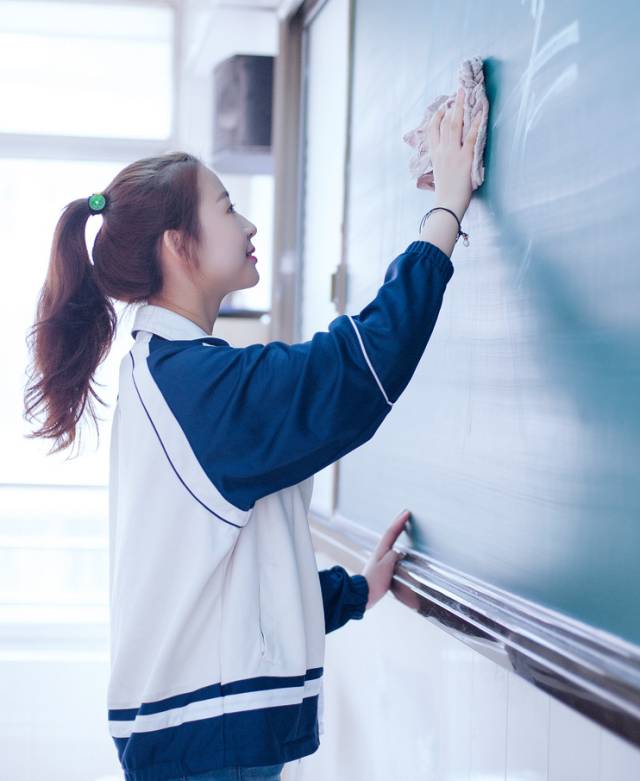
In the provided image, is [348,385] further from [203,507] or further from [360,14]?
[360,14]

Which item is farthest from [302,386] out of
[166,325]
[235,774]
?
[235,774]

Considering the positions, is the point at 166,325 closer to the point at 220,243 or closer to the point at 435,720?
the point at 220,243

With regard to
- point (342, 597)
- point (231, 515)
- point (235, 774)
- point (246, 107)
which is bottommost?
point (235, 774)

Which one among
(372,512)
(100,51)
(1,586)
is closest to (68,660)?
(1,586)

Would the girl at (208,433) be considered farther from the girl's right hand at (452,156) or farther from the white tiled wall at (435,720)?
the white tiled wall at (435,720)

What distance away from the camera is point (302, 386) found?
1075 millimetres

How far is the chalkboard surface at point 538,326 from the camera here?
2.80 ft

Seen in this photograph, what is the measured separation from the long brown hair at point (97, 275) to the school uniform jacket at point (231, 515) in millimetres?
90

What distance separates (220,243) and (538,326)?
48 centimetres

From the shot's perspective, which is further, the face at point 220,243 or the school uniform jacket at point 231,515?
the face at point 220,243

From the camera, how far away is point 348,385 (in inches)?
41.6

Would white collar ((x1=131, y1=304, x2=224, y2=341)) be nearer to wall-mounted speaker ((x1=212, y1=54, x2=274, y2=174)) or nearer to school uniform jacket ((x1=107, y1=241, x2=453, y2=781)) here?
school uniform jacket ((x1=107, y1=241, x2=453, y2=781))

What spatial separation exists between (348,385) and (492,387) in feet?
0.66

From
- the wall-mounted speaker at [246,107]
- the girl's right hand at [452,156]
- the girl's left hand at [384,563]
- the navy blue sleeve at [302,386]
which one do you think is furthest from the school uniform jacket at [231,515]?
the wall-mounted speaker at [246,107]
